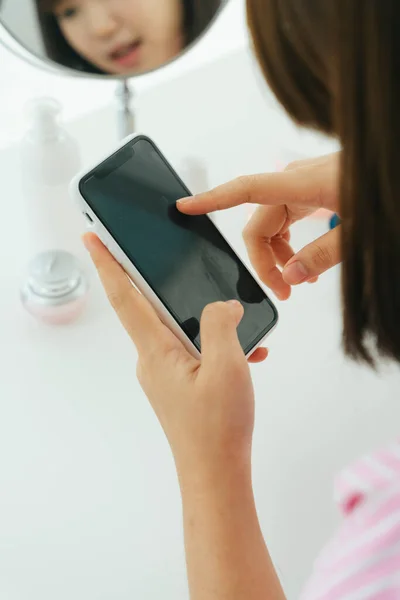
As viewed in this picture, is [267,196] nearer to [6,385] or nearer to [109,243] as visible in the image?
[109,243]

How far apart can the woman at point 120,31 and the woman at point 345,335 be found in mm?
157

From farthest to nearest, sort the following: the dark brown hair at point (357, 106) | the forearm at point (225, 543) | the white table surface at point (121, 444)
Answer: the white table surface at point (121, 444), the forearm at point (225, 543), the dark brown hair at point (357, 106)

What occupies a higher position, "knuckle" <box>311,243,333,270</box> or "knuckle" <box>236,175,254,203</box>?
"knuckle" <box>236,175,254,203</box>

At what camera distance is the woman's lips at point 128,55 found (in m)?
0.49

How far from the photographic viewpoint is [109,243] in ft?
1.40

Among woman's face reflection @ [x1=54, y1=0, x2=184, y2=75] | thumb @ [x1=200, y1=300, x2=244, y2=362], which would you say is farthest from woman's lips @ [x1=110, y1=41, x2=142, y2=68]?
thumb @ [x1=200, y1=300, x2=244, y2=362]

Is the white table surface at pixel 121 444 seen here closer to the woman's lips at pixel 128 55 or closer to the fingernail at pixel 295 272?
the fingernail at pixel 295 272

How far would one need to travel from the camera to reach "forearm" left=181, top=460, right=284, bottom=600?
0.34 meters

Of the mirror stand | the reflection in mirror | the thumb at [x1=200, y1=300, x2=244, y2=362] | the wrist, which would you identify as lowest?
the wrist

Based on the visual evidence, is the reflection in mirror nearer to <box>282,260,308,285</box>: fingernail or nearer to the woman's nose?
the woman's nose

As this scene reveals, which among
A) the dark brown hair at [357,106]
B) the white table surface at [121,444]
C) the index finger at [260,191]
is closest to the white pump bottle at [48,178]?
the white table surface at [121,444]

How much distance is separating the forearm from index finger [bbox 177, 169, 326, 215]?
197mm

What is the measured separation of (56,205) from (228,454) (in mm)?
313

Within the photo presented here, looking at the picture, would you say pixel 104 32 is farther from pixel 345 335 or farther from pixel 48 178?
pixel 345 335
